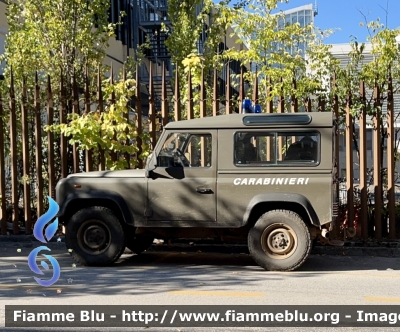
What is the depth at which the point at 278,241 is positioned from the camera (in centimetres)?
1004

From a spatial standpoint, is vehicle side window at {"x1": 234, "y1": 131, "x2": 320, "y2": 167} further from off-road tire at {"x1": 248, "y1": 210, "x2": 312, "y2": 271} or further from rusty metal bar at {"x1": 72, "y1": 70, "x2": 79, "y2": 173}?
rusty metal bar at {"x1": 72, "y1": 70, "x2": 79, "y2": 173}

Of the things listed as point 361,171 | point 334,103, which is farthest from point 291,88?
point 361,171

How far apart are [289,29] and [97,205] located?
713cm

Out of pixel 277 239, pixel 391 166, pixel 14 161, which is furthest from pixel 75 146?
pixel 391 166

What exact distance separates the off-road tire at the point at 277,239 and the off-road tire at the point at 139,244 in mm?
2353

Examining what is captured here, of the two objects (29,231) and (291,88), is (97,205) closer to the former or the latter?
(29,231)

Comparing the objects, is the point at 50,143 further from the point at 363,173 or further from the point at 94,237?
the point at 363,173

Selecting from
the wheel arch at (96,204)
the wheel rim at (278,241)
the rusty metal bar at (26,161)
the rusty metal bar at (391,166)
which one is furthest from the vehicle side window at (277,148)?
the rusty metal bar at (26,161)

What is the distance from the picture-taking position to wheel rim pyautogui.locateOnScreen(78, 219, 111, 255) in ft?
34.6

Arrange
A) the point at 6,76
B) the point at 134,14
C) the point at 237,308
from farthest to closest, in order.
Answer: the point at 134,14
the point at 6,76
the point at 237,308

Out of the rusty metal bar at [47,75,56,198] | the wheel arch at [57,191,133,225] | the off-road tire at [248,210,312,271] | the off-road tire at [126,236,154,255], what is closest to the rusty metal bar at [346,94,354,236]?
the off-road tire at [248,210,312,271]

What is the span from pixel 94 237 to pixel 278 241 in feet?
9.14

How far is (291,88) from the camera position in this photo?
1277cm

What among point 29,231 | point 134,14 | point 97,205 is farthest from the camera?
point 134,14
